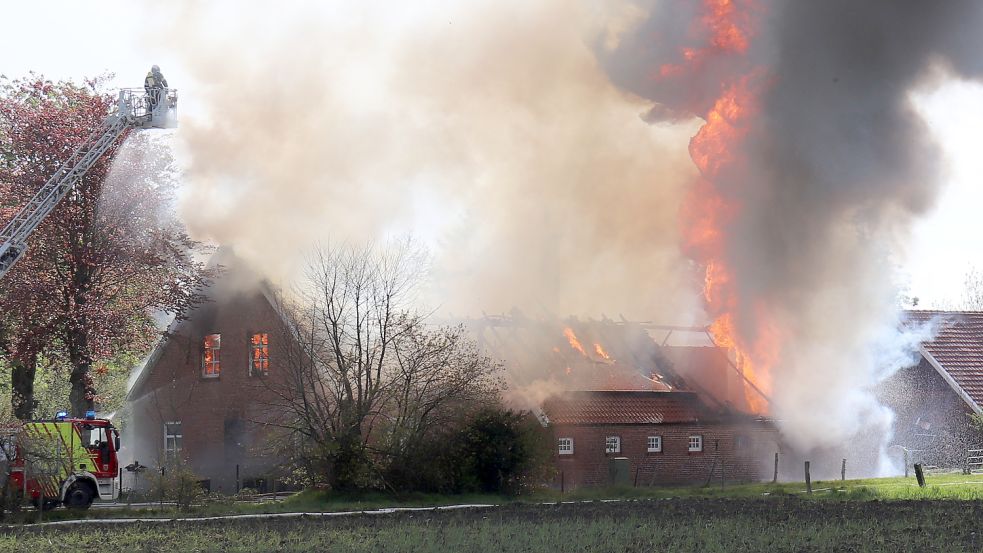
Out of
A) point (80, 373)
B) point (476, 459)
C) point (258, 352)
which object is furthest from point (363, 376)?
point (80, 373)

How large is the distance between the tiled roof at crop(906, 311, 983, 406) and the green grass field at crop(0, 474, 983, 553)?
52.8ft

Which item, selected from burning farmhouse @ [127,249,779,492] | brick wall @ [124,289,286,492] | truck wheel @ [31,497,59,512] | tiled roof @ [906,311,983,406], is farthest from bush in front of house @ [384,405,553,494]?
tiled roof @ [906,311,983,406]

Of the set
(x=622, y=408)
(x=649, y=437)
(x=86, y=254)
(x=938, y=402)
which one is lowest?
(x=649, y=437)

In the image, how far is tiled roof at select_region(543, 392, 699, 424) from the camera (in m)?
42.9

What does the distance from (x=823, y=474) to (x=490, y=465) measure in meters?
13.8

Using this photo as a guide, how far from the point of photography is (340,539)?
24625mm

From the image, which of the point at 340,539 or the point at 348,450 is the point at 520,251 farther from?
the point at 340,539

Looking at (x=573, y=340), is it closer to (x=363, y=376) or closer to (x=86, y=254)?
(x=363, y=376)

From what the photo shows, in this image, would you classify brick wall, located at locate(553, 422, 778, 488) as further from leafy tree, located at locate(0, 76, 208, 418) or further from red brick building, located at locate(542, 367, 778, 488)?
leafy tree, located at locate(0, 76, 208, 418)

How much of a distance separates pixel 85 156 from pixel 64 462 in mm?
11499

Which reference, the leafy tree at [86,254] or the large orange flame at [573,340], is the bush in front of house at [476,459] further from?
the leafy tree at [86,254]

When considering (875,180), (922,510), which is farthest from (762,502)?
(875,180)

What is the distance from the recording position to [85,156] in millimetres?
39938

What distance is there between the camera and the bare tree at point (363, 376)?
36344 millimetres
